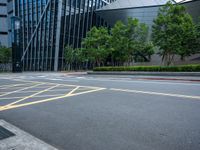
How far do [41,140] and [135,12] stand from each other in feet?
138

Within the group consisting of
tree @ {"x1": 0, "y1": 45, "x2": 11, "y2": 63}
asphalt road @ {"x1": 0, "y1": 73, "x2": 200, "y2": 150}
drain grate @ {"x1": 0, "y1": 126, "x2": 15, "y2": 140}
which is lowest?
drain grate @ {"x1": 0, "y1": 126, "x2": 15, "y2": 140}

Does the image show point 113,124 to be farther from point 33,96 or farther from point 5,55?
point 5,55

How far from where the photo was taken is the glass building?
1604 inches

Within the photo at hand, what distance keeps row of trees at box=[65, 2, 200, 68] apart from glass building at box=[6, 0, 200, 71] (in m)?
13.3

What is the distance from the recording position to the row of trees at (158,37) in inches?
806

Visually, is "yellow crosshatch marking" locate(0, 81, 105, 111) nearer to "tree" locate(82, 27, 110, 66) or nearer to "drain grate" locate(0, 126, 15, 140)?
"drain grate" locate(0, 126, 15, 140)

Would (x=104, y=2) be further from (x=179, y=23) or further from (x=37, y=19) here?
(x=179, y=23)

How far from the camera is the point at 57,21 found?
40469 millimetres

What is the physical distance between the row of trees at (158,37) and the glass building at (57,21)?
13.3 m

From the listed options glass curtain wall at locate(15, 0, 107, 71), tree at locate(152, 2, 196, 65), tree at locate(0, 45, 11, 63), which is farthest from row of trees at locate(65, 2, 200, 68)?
tree at locate(0, 45, 11, 63)

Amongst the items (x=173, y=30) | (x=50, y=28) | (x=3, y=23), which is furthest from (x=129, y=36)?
(x=3, y=23)

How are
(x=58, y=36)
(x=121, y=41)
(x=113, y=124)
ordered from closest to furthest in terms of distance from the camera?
(x=113, y=124) → (x=121, y=41) → (x=58, y=36)

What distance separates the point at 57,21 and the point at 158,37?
2705 centimetres

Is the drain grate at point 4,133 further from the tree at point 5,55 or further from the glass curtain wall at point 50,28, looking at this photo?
the tree at point 5,55
